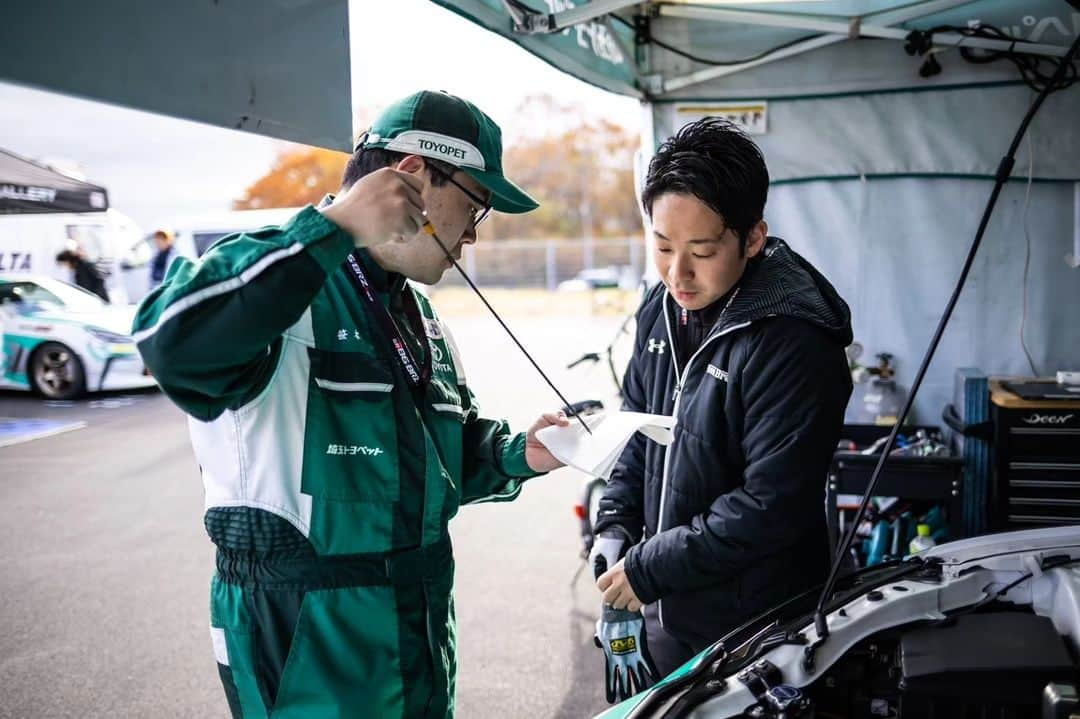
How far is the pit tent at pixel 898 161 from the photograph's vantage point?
3953 millimetres

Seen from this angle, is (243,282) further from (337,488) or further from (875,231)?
(875,231)

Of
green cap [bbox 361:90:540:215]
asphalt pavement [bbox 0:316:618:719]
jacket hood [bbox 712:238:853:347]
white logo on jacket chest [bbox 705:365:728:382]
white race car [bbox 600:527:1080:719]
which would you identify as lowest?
asphalt pavement [bbox 0:316:618:719]

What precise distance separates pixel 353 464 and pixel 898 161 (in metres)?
3.68

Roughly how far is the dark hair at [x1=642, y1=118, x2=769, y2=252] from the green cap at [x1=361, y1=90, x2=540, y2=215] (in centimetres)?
35

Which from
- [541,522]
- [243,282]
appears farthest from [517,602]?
[243,282]

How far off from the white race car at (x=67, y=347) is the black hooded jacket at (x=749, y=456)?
524 cm

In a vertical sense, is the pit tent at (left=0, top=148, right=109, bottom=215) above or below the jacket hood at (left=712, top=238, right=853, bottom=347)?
above

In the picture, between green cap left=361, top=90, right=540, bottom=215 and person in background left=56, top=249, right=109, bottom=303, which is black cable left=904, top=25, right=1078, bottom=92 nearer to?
green cap left=361, top=90, right=540, bottom=215

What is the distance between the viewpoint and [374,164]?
1.44 metres

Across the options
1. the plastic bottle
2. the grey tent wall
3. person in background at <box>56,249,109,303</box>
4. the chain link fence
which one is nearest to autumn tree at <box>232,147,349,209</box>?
the chain link fence

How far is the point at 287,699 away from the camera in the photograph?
137cm

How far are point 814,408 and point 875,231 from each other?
2980 mm

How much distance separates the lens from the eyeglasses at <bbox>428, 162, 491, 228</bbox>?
146cm

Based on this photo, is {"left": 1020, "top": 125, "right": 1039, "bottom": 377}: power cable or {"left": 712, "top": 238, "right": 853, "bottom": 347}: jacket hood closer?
{"left": 712, "top": 238, "right": 853, "bottom": 347}: jacket hood
